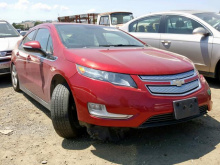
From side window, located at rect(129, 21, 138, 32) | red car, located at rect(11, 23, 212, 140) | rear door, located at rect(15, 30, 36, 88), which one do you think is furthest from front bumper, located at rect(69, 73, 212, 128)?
side window, located at rect(129, 21, 138, 32)

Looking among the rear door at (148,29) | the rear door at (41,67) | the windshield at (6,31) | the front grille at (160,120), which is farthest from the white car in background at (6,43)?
the front grille at (160,120)

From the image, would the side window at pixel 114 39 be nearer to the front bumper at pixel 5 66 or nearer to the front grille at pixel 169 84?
the front grille at pixel 169 84

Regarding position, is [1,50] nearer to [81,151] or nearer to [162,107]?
[81,151]

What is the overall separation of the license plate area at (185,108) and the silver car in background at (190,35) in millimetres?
2447

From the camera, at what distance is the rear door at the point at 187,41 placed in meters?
4.80

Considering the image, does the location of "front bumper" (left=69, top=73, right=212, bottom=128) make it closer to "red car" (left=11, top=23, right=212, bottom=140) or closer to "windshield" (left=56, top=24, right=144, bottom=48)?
"red car" (left=11, top=23, right=212, bottom=140)

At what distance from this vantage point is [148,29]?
5992 mm

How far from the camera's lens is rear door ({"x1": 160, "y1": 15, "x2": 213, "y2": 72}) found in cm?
480

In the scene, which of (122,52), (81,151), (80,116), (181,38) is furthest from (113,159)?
(181,38)

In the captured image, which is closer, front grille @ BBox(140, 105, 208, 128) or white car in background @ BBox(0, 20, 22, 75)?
front grille @ BBox(140, 105, 208, 128)

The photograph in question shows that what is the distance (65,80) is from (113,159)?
1.02m

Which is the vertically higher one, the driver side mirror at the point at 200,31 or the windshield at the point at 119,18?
the windshield at the point at 119,18

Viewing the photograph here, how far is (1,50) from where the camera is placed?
559 centimetres

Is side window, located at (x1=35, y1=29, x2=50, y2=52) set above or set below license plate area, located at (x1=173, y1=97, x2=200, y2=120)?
above
